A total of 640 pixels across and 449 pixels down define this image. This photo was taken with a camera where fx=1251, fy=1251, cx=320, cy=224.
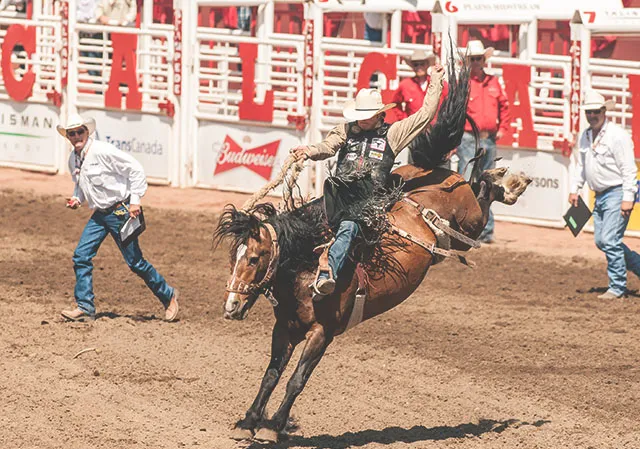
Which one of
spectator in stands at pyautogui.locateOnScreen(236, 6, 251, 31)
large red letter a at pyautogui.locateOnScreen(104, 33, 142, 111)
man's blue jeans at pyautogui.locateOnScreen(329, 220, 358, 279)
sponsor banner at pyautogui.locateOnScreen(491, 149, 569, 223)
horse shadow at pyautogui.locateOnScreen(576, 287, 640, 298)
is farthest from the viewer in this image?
spectator in stands at pyautogui.locateOnScreen(236, 6, 251, 31)

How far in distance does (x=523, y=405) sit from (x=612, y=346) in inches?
70.8

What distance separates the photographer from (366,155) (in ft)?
25.7

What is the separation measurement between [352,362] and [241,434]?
220 centimetres

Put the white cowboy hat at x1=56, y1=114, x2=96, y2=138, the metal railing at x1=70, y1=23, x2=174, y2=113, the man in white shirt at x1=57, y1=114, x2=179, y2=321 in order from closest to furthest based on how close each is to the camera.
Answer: the white cowboy hat at x1=56, y1=114, x2=96, y2=138 → the man in white shirt at x1=57, y1=114, x2=179, y2=321 → the metal railing at x1=70, y1=23, x2=174, y2=113

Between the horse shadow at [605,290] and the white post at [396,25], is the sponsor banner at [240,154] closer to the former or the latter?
the white post at [396,25]

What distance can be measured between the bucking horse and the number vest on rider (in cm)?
21

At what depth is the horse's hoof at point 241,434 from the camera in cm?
727

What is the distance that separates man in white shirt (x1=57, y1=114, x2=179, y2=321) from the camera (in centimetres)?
1005

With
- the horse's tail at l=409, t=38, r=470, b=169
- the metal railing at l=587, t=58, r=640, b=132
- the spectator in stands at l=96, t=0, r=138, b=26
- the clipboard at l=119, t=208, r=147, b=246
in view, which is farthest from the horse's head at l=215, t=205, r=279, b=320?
the spectator in stands at l=96, t=0, r=138, b=26

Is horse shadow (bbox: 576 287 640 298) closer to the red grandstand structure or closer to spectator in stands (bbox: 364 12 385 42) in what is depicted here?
the red grandstand structure

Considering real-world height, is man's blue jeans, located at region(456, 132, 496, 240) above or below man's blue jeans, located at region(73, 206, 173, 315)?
above

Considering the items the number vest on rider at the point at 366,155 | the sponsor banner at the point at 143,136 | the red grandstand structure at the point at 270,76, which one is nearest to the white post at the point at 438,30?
the red grandstand structure at the point at 270,76

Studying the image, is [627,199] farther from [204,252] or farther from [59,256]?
[59,256]

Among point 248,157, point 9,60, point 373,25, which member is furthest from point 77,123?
point 9,60
